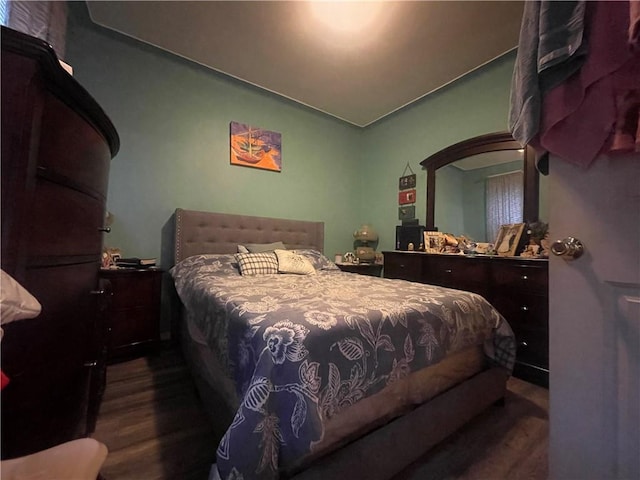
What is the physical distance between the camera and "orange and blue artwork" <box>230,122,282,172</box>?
2984mm

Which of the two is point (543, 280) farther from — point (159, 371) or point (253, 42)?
point (253, 42)

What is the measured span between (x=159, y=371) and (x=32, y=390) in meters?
1.47

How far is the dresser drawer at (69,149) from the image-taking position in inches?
28.2

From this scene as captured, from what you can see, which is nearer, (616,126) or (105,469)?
(616,126)

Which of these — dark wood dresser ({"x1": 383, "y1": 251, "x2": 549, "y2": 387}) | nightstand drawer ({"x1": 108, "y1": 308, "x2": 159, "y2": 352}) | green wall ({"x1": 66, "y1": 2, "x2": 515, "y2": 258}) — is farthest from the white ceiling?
nightstand drawer ({"x1": 108, "y1": 308, "x2": 159, "y2": 352})

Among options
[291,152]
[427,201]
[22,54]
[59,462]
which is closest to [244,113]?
[291,152]

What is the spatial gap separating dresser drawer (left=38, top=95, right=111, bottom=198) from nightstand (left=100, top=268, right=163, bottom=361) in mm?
1302

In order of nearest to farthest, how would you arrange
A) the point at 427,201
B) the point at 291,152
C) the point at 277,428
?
the point at 277,428, the point at 427,201, the point at 291,152

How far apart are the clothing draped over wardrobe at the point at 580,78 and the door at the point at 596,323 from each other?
58 mm

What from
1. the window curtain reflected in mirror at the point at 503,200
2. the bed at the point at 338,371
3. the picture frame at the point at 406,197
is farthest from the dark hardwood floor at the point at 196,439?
the picture frame at the point at 406,197

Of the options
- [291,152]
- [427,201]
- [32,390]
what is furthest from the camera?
[291,152]

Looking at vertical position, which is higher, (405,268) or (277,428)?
(405,268)

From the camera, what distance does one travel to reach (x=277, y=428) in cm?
83

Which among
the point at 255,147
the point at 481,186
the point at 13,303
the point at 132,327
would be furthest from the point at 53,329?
the point at 481,186
